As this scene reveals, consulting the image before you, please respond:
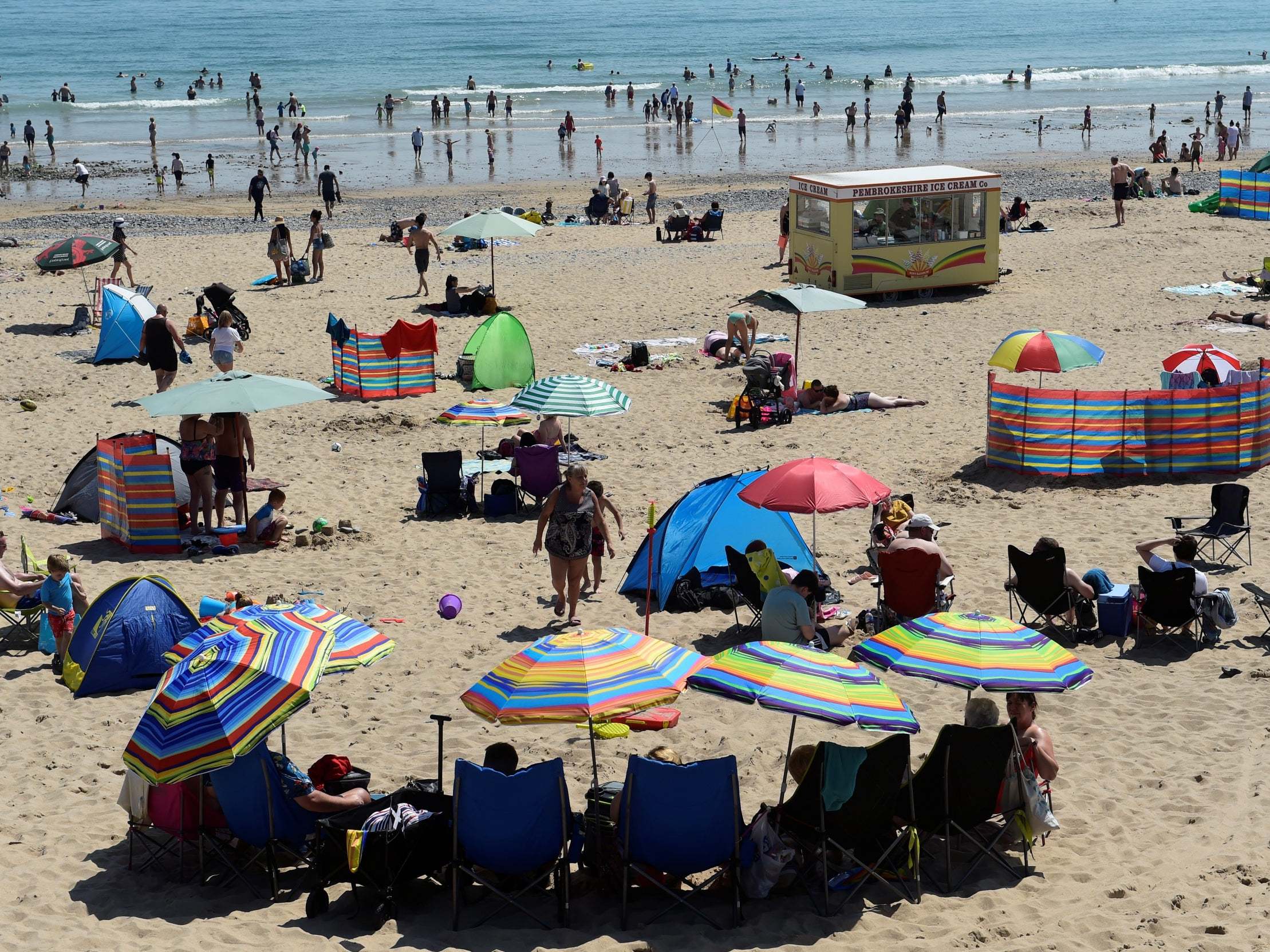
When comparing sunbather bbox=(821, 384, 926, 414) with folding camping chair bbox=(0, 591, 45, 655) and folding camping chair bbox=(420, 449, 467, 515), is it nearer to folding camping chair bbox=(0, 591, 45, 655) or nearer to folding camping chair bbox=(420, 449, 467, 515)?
folding camping chair bbox=(420, 449, 467, 515)

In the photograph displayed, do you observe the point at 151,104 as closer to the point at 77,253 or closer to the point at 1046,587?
the point at 77,253

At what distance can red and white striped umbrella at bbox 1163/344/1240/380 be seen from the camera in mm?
14094

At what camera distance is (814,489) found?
9859mm

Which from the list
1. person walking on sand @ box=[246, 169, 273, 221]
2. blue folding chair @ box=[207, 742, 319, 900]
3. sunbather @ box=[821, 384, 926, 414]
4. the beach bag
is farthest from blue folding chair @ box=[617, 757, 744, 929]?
person walking on sand @ box=[246, 169, 273, 221]

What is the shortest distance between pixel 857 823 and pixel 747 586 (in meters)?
3.35

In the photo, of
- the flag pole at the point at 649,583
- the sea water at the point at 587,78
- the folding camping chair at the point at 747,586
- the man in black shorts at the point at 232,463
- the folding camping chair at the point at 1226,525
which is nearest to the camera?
the flag pole at the point at 649,583

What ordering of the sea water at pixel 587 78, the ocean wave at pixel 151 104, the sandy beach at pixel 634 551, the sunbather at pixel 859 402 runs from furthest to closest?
the ocean wave at pixel 151 104
the sea water at pixel 587 78
the sunbather at pixel 859 402
the sandy beach at pixel 634 551

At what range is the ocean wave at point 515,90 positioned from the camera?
205 feet

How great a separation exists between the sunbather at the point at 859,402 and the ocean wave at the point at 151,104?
165ft

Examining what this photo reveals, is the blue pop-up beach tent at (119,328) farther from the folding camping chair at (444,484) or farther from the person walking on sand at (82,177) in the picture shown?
the person walking on sand at (82,177)

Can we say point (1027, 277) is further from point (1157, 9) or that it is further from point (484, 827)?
point (1157, 9)

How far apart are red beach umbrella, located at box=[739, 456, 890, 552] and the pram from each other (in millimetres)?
3892

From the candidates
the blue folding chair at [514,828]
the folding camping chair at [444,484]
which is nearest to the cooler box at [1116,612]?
the blue folding chair at [514,828]

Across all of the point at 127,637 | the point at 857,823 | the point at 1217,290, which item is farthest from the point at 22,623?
the point at 1217,290
